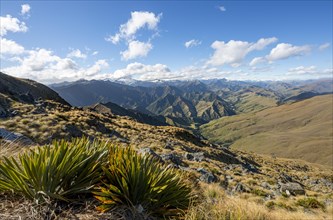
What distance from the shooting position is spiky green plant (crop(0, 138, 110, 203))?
4.12 meters

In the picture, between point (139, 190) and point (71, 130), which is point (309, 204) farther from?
point (71, 130)

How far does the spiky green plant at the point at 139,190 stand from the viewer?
4229mm

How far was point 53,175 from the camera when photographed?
13.9ft

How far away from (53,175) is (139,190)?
1430 millimetres

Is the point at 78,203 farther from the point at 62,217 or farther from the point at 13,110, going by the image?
the point at 13,110

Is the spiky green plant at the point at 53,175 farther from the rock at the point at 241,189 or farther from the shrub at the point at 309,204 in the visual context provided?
the shrub at the point at 309,204

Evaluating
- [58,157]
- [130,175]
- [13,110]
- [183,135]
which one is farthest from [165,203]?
[183,135]

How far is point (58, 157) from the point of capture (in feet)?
14.9

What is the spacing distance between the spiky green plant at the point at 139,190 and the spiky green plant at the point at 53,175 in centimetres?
30

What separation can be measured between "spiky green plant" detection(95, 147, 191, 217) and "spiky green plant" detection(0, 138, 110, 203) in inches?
11.9

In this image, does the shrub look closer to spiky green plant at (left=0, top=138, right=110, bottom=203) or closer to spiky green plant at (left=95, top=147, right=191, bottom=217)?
spiky green plant at (left=95, top=147, right=191, bottom=217)

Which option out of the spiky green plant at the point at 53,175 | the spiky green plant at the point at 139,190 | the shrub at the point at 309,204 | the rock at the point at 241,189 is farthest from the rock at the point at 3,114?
the shrub at the point at 309,204

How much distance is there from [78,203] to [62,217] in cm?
38

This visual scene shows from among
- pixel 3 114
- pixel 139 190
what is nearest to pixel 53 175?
pixel 139 190
